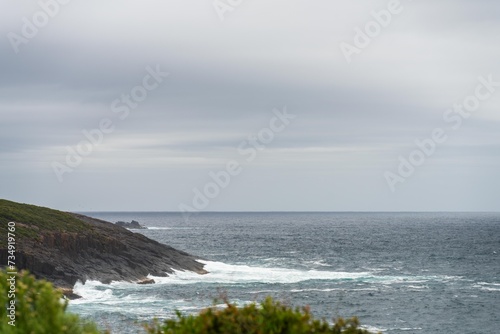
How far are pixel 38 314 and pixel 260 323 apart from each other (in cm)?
424

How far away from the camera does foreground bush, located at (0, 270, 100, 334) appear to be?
1162 centimetres

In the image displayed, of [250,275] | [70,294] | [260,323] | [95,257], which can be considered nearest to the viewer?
[260,323]

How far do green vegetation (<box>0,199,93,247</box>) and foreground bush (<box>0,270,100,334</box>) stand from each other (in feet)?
190

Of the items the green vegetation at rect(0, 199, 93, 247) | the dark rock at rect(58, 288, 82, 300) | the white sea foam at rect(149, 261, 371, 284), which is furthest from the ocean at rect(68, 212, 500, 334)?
the green vegetation at rect(0, 199, 93, 247)

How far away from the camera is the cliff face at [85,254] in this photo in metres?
62.5

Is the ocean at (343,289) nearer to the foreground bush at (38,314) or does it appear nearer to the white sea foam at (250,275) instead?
the white sea foam at (250,275)

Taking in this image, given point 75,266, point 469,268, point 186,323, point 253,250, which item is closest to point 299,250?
point 253,250

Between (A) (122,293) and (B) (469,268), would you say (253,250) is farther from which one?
(A) (122,293)

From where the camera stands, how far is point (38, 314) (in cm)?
1230

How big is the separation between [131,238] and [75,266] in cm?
2038

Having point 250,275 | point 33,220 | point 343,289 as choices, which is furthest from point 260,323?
point 33,220

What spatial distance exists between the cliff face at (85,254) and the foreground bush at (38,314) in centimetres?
4923

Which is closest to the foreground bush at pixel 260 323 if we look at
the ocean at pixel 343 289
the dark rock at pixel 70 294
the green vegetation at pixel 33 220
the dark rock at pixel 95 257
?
the ocean at pixel 343 289

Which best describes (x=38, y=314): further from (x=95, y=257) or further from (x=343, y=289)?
(x=95, y=257)
